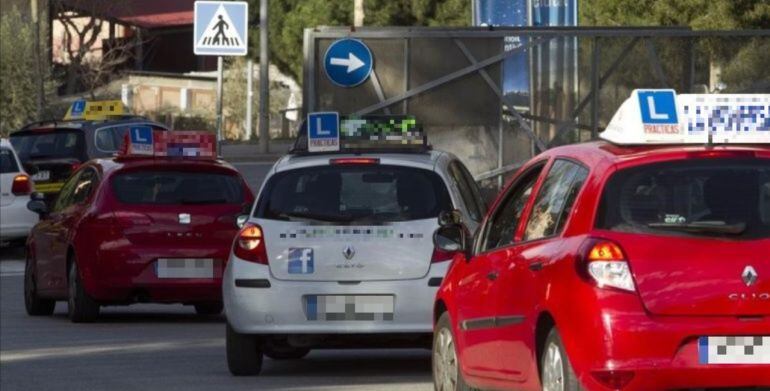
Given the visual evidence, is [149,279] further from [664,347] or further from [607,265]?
[664,347]

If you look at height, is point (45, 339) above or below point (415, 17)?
below

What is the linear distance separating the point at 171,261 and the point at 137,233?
39 cm

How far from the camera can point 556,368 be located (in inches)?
351

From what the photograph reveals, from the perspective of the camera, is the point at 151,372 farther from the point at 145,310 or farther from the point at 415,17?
the point at 415,17

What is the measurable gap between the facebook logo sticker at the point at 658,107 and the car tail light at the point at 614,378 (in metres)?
1.30

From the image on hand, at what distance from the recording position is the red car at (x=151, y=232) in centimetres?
1756

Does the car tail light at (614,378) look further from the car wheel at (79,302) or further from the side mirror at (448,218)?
the car wheel at (79,302)

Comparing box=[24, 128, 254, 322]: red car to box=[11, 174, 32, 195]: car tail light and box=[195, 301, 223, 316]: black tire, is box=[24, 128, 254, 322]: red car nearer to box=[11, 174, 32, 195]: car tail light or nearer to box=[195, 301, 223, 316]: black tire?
box=[195, 301, 223, 316]: black tire

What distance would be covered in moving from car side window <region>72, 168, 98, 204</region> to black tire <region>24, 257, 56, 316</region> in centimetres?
104

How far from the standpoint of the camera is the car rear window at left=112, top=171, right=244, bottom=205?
17844 mm

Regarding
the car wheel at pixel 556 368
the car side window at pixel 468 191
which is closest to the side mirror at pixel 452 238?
the car wheel at pixel 556 368

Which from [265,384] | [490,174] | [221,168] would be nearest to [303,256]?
[265,384]

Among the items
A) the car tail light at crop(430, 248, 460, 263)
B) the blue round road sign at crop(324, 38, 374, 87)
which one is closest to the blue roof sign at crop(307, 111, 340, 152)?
the car tail light at crop(430, 248, 460, 263)

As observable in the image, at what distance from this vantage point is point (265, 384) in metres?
13.0
